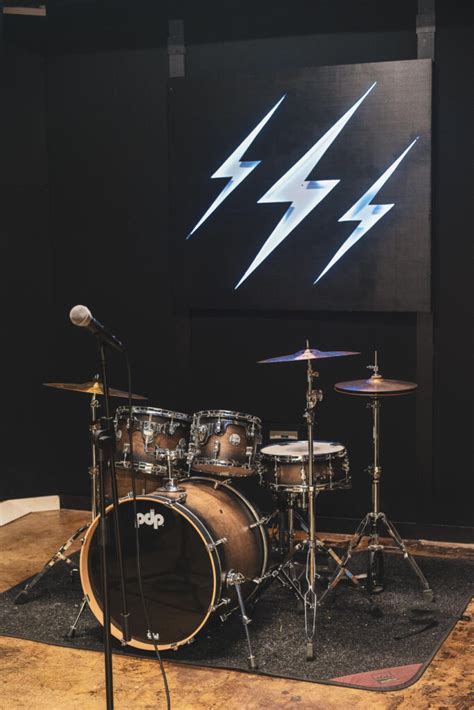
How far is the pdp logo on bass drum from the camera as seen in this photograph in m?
4.67

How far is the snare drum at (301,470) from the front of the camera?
201 inches

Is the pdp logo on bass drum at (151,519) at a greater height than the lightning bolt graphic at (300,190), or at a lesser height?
lesser

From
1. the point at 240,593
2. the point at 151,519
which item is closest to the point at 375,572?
the point at 240,593

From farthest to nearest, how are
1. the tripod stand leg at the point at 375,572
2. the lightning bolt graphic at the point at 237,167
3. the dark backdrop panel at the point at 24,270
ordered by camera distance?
the dark backdrop panel at the point at 24,270 < the lightning bolt graphic at the point at 237,167 < the tripod stand leg at the point at 375,572

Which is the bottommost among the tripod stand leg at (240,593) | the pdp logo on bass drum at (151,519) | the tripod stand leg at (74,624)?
the tripod stand leg at (74,624)

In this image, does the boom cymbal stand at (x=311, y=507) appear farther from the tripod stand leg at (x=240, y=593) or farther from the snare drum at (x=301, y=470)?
the tripod stand leg at (x=240, y=593)

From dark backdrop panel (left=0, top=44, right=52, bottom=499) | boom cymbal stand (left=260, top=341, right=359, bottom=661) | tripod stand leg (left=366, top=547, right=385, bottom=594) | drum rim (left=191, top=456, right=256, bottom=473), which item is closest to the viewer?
boom cymbal stand (left=260, top=341, right=359, bottom=661)

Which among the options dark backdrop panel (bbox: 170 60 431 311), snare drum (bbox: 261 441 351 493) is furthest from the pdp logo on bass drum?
dark backdrop panel (bbox: 170 60 431 311)

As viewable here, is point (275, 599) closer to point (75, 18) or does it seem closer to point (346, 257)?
point (346, 257)

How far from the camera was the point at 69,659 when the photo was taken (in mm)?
4684

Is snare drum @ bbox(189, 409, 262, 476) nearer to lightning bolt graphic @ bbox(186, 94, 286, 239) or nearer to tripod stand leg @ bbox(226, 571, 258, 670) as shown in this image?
tripod stand leg @ bbox(226, 571, 258, 670)

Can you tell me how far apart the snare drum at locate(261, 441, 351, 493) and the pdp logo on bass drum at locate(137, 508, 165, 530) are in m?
0.68

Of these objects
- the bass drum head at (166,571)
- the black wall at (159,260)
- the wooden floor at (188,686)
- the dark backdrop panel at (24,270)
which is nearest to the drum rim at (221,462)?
the bass drum head at (166,571)

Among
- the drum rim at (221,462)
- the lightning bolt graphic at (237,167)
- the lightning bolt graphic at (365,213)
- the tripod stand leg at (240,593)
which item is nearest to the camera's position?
the tripod stand leg at (240,593)
